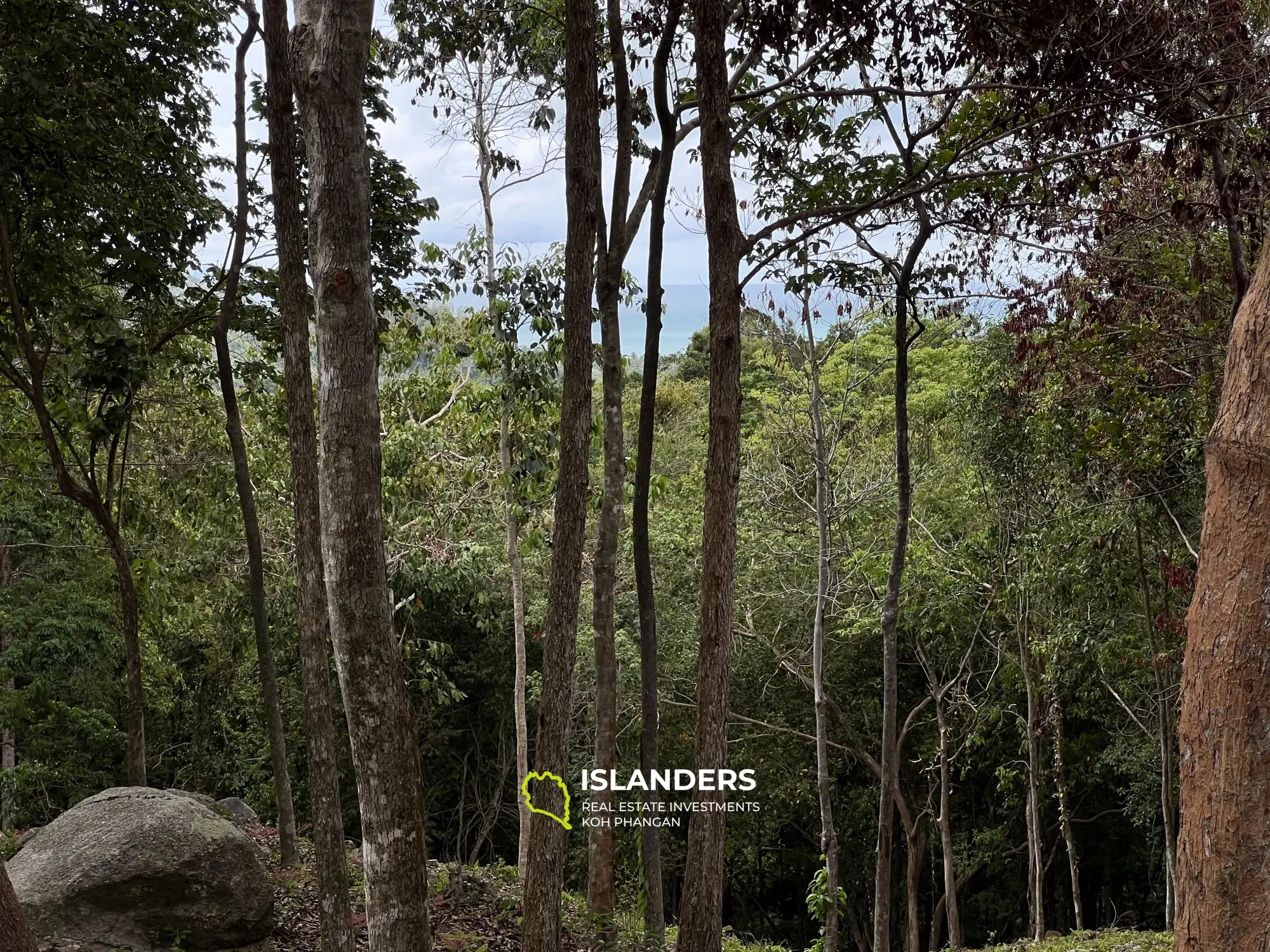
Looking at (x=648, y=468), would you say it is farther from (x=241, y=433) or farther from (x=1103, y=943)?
(x=1103, y=943)

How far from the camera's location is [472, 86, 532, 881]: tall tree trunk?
24.7 ft

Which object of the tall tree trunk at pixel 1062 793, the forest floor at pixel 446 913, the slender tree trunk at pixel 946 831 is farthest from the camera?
the slender tree trunk at pixel 946 831

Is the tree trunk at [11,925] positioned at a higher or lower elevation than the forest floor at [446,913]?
higher

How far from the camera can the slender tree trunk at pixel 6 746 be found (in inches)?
373

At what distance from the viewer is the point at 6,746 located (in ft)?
36.8

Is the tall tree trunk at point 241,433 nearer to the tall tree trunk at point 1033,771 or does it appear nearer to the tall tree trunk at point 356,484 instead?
the tall tree trunk at point 356,484

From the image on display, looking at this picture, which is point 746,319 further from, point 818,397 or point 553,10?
point 553,10

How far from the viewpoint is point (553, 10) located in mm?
6629

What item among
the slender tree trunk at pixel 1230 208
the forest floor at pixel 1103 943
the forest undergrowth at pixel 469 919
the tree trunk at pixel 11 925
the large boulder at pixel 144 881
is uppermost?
the slender tree trunk at pixel 1230 208

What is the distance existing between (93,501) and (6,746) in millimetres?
6688

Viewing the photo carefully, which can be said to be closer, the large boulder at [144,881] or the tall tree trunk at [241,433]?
the large boulder at [144,881]

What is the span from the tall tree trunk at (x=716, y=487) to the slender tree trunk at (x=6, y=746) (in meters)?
7.44

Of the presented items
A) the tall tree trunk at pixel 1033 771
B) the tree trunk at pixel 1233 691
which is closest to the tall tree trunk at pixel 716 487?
the tree trunk at pixel 1233 691

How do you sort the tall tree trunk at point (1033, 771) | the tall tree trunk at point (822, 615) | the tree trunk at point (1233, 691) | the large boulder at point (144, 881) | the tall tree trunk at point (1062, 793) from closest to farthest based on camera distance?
the tree trunk at point (1233, 691), the large boulder at point (144, 881), the tall tree trunk at point (822, 615), the tall tree trunk at point (1033, 771), the tall tree trunk at point (1062, 793)
